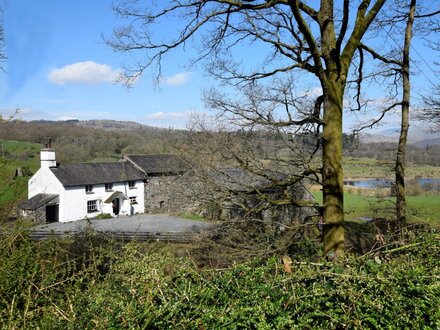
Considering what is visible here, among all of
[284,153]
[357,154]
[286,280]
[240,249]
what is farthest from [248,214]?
[286,280]

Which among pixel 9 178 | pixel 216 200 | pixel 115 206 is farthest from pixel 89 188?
pixel 9 178

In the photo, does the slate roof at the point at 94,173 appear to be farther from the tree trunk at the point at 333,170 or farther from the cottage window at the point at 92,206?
the tree trunk at the point at 333,170

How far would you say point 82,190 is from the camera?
120ft

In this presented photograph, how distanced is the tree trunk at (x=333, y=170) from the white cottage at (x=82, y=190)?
30.5m

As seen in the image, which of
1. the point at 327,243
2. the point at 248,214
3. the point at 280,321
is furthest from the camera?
the point at 248,214

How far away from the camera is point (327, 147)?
6945 millimetres

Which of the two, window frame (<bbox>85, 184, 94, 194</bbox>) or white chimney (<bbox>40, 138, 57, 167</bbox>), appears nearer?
white chimney (<bbox>40, 138, 57, 167</bbox>)

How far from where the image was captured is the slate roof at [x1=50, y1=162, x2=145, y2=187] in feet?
118

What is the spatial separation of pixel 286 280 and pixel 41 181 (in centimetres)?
3721

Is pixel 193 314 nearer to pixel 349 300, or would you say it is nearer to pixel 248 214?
pixel 349 300

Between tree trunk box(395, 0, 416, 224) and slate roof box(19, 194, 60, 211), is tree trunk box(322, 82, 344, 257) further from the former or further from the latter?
slate roof box(19, 194, 60, 211)

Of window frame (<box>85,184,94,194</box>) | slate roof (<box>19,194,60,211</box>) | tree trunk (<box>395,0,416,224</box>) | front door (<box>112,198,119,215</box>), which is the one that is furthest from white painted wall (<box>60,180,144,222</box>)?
tree trunk (<box>395,0,416,224</box>)

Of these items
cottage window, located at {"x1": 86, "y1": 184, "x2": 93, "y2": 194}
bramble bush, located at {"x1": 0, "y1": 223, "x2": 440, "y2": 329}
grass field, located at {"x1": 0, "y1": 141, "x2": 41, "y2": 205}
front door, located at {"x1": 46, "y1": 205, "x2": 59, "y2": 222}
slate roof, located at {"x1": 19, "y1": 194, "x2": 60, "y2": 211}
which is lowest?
front door, located at {"x1": 46, "y1": 205, "x2": 59, "y2": 222}

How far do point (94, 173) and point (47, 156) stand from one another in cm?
483
